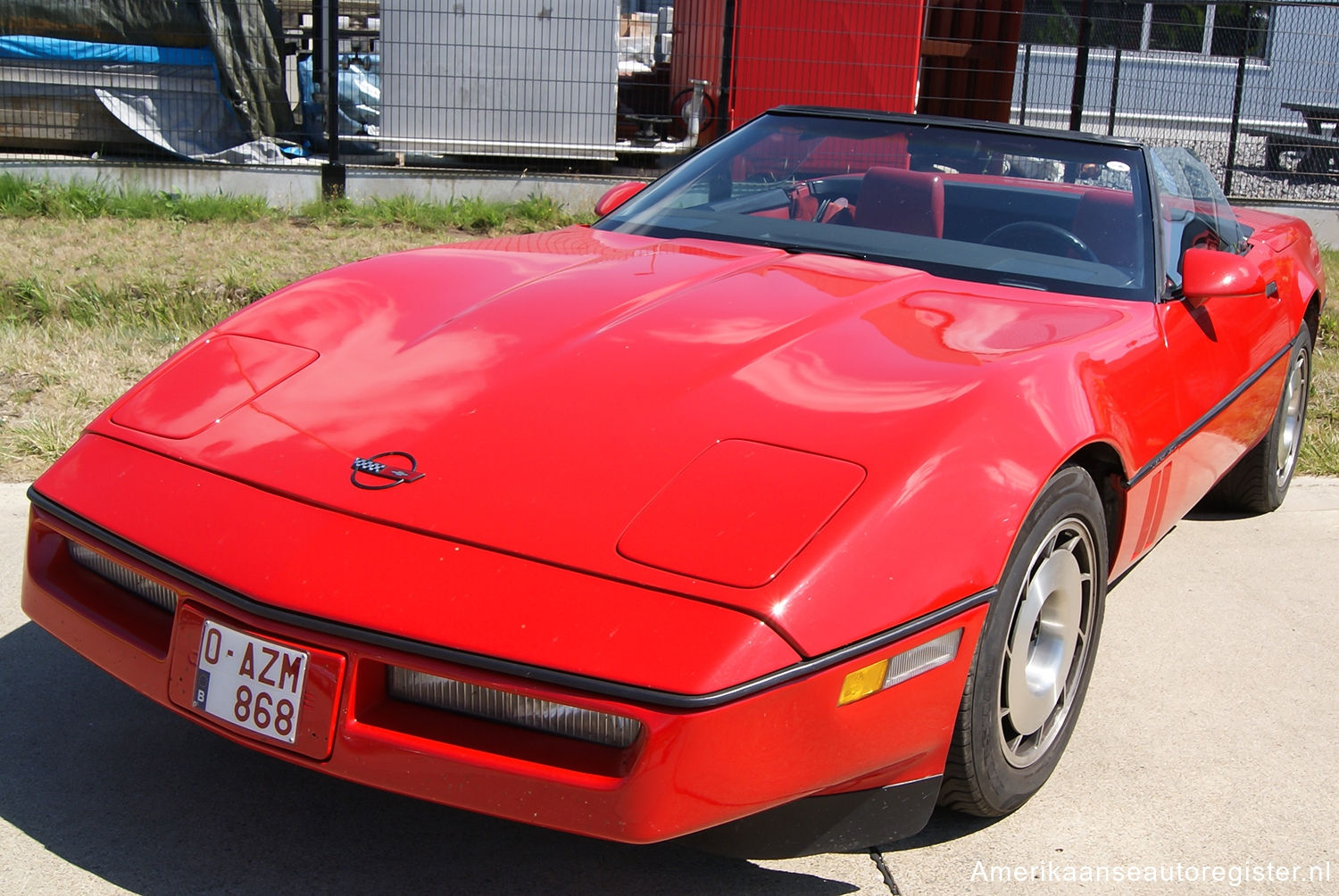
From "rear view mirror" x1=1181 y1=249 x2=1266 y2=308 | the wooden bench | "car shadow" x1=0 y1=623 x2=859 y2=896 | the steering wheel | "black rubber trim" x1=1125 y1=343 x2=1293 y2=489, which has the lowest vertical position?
"car shadow" x1=0 y1=623 x2=859 y2=896

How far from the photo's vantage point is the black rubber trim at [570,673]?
1685 mm

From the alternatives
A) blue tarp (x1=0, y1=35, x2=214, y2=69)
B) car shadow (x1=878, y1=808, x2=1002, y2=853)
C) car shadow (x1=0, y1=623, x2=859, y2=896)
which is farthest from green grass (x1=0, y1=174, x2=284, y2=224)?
car shadow (x1=878, y1=808, x2=1002, y2=853)

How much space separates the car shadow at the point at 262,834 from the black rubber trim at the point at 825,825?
0.64 feet

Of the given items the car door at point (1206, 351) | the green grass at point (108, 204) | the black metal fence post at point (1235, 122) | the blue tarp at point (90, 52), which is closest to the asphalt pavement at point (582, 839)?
the car door at point (1206, 351)

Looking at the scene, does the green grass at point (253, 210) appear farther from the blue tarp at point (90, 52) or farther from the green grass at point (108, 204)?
the blue tarp at point (90, 52)

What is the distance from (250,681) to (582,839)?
0.68m

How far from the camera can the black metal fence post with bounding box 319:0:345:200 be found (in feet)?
25.7

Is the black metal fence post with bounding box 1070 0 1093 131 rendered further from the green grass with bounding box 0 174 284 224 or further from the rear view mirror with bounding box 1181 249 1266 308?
the rear view mirror with bounding box 1181 249 1266 308

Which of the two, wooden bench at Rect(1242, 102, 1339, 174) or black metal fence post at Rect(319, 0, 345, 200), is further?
wooden bench at Rect(1242, 102, 1339, 174)

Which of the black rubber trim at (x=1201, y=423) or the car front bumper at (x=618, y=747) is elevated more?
the black rubber trim at (x=1201, y=423)

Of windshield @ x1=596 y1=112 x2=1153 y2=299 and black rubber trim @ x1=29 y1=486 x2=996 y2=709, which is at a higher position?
windshield @ x1=596 y1=112 x2=1153 y2=299

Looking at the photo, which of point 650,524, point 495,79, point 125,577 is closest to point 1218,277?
point 650,524

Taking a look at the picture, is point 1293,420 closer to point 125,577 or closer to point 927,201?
point 927,201

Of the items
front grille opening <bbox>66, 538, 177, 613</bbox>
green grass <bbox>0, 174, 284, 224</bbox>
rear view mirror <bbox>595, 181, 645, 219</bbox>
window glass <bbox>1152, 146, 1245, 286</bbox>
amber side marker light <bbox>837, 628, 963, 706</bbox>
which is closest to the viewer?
amber side marker light <bbox>837, 628, 963, 706</bbox>
